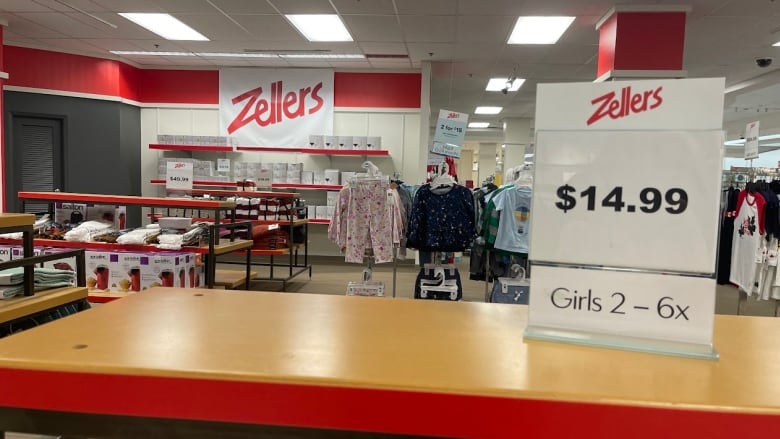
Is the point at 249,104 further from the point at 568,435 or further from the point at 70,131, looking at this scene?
the point at 568,435

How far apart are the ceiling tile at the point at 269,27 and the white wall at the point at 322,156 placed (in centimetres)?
190

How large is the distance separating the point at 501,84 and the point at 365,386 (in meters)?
9.40

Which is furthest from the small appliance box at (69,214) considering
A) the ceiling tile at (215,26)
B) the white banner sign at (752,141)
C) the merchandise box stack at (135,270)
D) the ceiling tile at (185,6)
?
the white banner sign at (752,141)

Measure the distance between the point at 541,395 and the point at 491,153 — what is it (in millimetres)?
20009

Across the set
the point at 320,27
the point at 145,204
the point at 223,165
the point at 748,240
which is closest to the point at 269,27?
the point at 320,27

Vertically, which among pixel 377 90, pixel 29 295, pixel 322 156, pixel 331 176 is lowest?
pixel 29 295

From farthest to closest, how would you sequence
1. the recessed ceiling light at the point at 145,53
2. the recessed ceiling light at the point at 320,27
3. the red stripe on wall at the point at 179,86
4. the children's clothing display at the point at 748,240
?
1. the red stripe on wall at the point at 179,86
2. the recessed ceiling light at the point at 145,53
3. the recessed ceiling light at the point at 320,27
4. the children's clothing display at the point at 748,240

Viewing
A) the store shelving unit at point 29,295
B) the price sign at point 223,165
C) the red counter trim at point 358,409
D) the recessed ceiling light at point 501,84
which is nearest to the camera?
the red counter trim at point 358,409

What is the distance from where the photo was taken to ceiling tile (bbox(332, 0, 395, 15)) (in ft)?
16.9

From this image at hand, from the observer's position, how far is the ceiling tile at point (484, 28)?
560 centimetres

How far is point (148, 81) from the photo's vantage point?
8.54 m

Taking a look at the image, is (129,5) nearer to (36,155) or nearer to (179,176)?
(179,176)

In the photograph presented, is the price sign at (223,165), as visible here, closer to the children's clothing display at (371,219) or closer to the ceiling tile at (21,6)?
the ceiling tile at (21,6)

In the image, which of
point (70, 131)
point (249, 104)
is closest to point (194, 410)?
point (249, 104)
